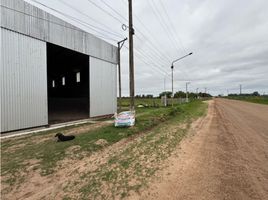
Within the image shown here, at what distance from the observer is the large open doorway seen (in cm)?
2044

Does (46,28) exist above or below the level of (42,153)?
above

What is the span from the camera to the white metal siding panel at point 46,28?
9805 millimetres

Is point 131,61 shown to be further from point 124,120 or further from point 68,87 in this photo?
point 68,87

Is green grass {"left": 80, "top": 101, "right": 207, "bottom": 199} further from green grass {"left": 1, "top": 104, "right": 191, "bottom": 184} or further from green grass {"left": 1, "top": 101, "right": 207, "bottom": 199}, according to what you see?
green grass {"left": 1, "top": 104, "right": 191, "bottom": 184}

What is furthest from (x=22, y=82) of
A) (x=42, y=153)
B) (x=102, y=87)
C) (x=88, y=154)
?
(x=102, y=87)

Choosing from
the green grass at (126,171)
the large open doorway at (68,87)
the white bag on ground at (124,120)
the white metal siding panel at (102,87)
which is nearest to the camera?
the green grass at (126,171)

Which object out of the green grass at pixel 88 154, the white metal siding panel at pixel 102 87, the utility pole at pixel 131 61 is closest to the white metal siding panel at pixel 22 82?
the green grass at pixel 88 154

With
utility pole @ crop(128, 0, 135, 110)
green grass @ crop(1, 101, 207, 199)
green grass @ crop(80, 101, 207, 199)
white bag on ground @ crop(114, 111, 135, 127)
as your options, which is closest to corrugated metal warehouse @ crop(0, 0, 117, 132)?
green grass @ crop(1, 101, 207, 199)

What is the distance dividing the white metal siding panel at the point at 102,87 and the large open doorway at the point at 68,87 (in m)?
2.27

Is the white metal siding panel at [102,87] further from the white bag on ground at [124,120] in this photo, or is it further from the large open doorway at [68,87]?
the white bag on ground at [124,120]

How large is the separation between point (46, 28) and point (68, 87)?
13056 mm

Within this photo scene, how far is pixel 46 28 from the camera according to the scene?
38.9ft

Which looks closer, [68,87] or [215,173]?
[215,173]

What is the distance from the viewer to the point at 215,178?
4012 mm
